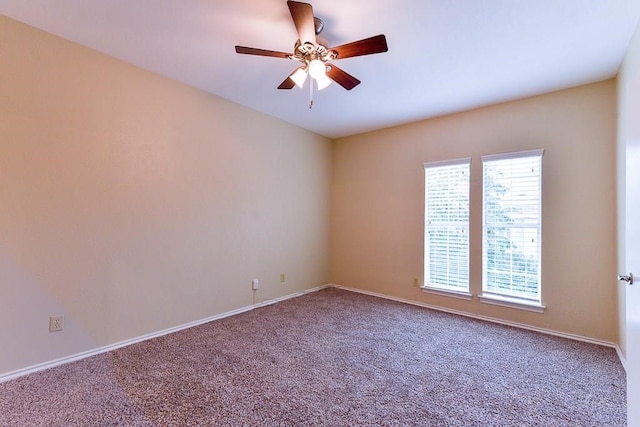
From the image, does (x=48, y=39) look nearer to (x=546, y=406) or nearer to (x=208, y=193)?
(x=208, y=193)

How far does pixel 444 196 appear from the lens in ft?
12.9

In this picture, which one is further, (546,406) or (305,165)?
(305,165)

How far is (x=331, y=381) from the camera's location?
214 centimetres

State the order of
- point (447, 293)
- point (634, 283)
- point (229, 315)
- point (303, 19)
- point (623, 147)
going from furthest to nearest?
point (447, 293) < point (229, 315) < point (623, 147) < point (303, 19) < point (634, 283)

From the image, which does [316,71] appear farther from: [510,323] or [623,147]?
[510,323]

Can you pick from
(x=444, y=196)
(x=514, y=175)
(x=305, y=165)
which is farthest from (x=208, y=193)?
(x=514, y=175)

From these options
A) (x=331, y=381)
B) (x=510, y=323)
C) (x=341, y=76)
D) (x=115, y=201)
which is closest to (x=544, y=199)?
(x=510, y=323)

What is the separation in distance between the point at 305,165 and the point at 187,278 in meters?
2.41

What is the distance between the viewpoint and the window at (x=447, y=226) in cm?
376

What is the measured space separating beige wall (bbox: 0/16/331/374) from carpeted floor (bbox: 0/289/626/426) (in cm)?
39

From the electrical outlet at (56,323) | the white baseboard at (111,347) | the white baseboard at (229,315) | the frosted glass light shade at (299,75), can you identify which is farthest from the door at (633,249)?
the electrical outlet at (56,323)

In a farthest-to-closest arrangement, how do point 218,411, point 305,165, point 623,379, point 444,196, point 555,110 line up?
point 305,165 → point 444,196 → point 555,110 → point 623,379 → point 218,411

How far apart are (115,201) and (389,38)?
9.04ft

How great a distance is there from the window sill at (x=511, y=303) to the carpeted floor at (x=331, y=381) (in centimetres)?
28
